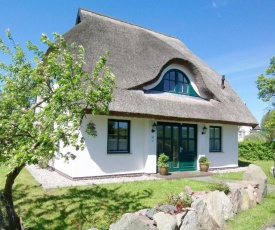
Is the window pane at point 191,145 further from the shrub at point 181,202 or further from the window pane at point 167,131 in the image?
the shrub at point 181,202

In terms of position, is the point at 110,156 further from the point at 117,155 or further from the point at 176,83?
the point at 176,83

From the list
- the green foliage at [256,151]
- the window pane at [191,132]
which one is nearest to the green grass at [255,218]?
the window pane at [191,132]

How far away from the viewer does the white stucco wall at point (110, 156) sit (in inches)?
409

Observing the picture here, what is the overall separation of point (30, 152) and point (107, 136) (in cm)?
697

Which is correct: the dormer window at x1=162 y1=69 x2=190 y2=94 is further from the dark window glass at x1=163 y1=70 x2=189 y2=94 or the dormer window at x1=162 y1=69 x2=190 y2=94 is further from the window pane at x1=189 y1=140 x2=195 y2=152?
the window pane at x1=189 y1=140 x2=195 y2=152

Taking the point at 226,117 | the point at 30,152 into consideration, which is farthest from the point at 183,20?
the point at 30,152

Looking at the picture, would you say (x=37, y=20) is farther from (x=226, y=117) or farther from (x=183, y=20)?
(x=226, y=117)

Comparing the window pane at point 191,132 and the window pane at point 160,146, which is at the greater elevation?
the window pane at point 191,132

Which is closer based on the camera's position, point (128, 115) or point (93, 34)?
point (128, 115)

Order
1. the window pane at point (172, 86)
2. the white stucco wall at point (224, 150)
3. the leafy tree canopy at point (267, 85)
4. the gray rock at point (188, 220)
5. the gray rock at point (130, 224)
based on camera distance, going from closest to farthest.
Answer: the gray rock at point (130, 224)
the gray rock at point (188, 220)
the window pane at point (172, 86)
the white stucco wall at point (224, 150)
the leafy tree canopy at point (267, 85)

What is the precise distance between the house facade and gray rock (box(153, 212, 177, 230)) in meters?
6.00

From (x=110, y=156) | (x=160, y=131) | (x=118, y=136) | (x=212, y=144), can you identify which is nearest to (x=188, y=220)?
(x=110, y=156)

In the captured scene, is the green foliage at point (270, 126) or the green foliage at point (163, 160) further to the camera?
the green foliage at point (270, 126)

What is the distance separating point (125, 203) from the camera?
23.2 feet
